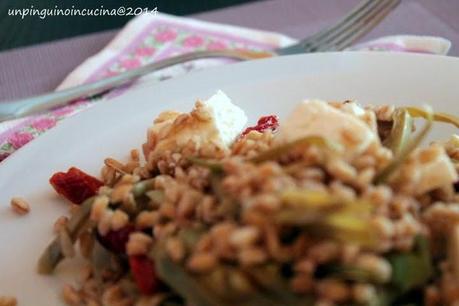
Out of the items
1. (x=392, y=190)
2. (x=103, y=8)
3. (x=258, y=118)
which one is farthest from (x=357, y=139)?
(x=103, y=8)

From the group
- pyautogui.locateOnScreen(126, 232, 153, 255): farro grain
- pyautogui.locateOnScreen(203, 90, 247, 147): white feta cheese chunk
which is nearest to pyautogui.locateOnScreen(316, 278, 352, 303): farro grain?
pyautogui.locateOnScreen(126, 232, 153, 255): farro grain

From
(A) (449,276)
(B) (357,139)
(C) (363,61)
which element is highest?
(C) (363,61)

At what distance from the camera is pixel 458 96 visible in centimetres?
117

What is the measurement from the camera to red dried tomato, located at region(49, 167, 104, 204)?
3.33 ft

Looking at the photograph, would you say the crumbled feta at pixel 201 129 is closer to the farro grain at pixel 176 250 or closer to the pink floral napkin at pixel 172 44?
the farro grain at pixel 176 250

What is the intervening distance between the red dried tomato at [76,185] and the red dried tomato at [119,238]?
14 centimetres

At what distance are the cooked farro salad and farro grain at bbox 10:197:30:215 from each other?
0.09 m

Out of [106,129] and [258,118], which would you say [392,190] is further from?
[106,129]

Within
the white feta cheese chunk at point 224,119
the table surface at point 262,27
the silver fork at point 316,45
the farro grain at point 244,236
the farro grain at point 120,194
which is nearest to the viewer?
the farro grain at point 244,236

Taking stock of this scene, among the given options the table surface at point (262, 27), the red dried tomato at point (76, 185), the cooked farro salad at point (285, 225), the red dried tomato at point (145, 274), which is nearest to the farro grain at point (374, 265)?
the cooked farro salad at point (285, 225)

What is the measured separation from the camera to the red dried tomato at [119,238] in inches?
34.0

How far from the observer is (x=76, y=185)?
1021 millimetres

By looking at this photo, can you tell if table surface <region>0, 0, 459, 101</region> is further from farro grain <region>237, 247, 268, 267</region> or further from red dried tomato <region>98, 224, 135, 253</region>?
farro grain <region>237, 247, 268, 267</region>

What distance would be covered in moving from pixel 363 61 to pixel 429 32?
0.57 metres
